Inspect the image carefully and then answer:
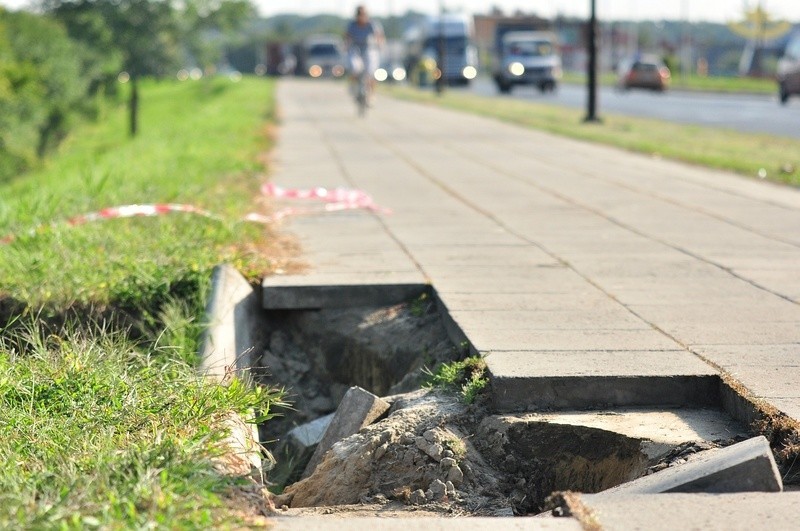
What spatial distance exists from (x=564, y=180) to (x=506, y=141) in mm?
6017

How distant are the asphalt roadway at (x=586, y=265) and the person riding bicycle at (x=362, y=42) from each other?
7.82 metres

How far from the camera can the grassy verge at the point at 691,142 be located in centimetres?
1336

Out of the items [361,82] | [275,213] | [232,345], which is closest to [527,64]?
[361,82]

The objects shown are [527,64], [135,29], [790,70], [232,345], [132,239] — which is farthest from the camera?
[135,29]

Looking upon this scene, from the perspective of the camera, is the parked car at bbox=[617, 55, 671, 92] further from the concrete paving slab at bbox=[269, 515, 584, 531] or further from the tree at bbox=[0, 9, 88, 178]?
the concrete paving slab at bbox=[269, 515, 584, 531]

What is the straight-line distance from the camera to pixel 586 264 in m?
6.99

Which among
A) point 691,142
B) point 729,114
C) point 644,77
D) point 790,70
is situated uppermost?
point 691,142

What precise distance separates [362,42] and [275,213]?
13.1 m

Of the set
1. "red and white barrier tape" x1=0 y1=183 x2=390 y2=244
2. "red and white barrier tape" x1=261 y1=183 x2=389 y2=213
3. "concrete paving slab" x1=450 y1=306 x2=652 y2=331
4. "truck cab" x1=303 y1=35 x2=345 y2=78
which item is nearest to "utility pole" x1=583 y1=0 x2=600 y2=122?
"red and white barrier tape" x1=0 y1=183 x2=390 y2=244

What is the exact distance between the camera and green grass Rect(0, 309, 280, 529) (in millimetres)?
2949

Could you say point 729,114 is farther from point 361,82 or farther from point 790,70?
point 361,82

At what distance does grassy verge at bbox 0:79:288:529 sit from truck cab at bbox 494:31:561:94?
127ft

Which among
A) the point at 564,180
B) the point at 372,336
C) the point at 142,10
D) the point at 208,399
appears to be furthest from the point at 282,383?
the point at 142,10

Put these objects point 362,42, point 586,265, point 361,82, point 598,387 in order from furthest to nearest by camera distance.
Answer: point 361,82 → point 362,42 → point 586,265 → point 598,387
